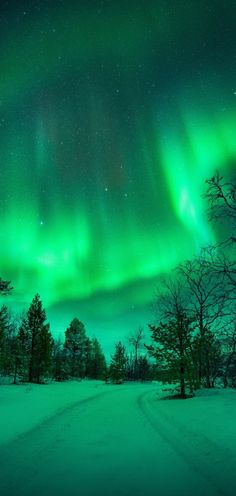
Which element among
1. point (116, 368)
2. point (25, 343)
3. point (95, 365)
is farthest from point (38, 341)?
point (95, 365)

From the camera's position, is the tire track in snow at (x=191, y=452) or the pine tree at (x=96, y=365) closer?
the tire track in snow at (x=191, y=452)

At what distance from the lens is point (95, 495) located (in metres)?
4.55

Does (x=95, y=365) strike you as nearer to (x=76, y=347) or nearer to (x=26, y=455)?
(x=76, y=347)

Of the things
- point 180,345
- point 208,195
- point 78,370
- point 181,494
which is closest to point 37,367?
point 78,370

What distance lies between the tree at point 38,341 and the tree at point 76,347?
54.2ft

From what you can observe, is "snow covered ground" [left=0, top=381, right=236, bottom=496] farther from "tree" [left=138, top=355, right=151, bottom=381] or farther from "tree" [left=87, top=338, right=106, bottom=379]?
"tree" [left=138, top=355, right=151, bottom=381]

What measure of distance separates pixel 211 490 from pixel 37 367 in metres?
40.7

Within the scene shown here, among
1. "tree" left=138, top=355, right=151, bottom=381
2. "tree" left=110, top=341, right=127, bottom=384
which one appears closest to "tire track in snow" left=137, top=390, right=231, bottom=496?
"tree" left=110, top=341, right=127, bottom=384

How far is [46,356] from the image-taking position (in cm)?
4181

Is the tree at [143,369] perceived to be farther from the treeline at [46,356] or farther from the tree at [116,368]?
the tree at [116,368]

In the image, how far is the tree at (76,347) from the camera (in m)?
59.2

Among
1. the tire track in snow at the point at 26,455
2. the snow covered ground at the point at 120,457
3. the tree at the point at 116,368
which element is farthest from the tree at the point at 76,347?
the tire track in snow at the point at 26,455

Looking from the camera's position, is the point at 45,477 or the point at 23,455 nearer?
the point at 45,477

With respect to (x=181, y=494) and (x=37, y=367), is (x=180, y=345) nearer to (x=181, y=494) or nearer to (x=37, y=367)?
(x=181, y=494)
